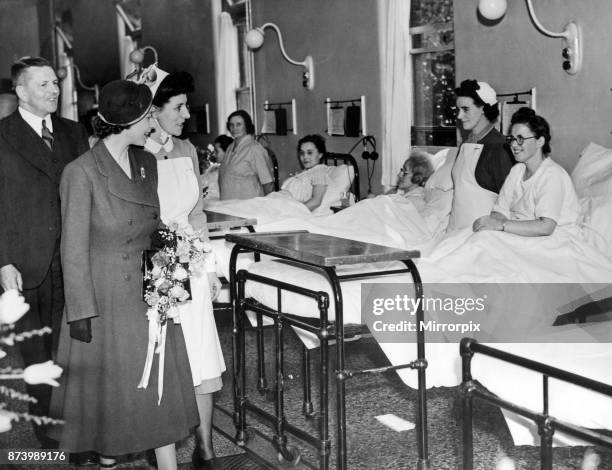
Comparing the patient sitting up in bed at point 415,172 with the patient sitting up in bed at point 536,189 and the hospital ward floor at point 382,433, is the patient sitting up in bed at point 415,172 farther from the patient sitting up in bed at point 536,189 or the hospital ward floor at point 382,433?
the patient sitting up in bed at point 536,189

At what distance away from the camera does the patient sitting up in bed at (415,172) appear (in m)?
6.62

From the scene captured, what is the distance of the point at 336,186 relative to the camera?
7.25m

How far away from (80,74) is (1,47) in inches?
101

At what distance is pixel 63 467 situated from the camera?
3.57m

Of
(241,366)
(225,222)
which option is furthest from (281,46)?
(241,366)

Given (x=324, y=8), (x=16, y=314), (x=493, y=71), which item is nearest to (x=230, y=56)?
(x=324, y=8)

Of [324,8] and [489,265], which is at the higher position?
[324,8]

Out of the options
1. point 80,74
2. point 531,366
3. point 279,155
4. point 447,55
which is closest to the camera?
point 531,366

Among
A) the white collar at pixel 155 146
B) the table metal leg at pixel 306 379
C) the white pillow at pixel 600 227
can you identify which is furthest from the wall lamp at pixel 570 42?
the white collar at pixel 155 146

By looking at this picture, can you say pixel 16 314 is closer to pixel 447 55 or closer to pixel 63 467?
pixel 63 467

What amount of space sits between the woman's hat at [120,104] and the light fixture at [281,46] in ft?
19.2

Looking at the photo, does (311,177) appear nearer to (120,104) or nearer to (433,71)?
(433,71)

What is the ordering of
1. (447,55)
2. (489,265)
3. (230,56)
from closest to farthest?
(489,265) < (447,55) < (230,56)

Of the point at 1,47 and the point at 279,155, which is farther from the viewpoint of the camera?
the point at 1,47
